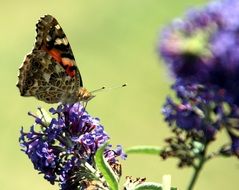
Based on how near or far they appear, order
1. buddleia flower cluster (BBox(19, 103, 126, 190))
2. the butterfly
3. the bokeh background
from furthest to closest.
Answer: the bokeh background, the butterfly, buddleia flower cluster (BBox(19, 103, 126, 190))

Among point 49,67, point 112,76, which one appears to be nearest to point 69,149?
point 49,67

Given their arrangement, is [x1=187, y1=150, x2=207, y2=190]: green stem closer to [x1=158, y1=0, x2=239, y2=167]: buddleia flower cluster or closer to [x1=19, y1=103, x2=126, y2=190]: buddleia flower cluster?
[x1=158, y1=0, x2=239, y2=167]: buddleia flower cluster

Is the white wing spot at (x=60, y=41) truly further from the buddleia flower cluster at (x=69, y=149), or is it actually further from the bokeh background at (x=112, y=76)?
the bokeh background at (x=112, y=76)

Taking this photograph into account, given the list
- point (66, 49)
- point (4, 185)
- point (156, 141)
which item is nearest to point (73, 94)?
point (66, 49)

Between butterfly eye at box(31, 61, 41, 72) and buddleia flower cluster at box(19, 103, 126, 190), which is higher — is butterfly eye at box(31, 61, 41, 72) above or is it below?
above

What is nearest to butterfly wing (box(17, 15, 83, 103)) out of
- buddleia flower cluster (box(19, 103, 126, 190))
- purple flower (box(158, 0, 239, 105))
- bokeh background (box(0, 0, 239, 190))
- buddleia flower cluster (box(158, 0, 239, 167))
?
buddleia flower cluster (box(19, 103, 126, 190))

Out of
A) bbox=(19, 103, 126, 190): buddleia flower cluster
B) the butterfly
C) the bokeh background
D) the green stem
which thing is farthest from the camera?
the bokeh background
